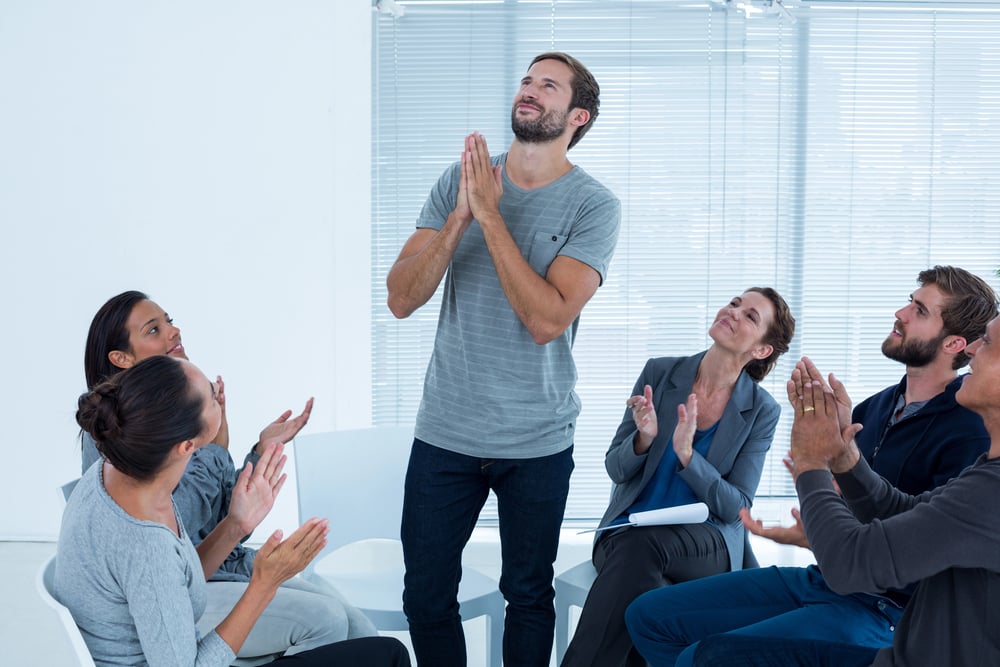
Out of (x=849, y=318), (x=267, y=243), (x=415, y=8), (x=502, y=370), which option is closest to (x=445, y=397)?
(x=502, y=370)

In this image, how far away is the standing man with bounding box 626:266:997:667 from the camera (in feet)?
6.38

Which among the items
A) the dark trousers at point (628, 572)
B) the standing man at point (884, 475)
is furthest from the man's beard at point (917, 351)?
the dark trousers at point (628, 572)

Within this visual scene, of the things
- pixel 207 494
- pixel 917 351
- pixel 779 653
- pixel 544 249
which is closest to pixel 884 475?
pixel 917 351

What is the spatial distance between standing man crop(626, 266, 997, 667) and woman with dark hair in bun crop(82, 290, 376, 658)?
0.75 meters

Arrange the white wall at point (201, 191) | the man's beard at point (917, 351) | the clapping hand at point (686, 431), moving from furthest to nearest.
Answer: the white wall at point (201, 191) < the clapping hand at point (686, 431) < the man's beard at point (917, 351)

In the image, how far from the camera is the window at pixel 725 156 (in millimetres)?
3980

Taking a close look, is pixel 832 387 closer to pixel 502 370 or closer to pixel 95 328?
pixel 502 370

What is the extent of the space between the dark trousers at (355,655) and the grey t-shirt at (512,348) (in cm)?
51

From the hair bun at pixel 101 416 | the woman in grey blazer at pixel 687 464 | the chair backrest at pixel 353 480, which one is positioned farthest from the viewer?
the chair backrest at pixel 353 480

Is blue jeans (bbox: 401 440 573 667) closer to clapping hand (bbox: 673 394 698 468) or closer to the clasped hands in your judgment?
clapping hand (bbox: 673 394 698 468)

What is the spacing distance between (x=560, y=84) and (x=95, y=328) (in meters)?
1.28

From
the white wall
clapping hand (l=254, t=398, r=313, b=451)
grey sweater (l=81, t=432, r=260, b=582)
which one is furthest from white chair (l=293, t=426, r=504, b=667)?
the white wall

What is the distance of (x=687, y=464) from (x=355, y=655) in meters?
1.05

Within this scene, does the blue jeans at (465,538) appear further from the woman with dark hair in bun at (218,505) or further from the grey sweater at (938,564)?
the grey sweater at (938,564)
